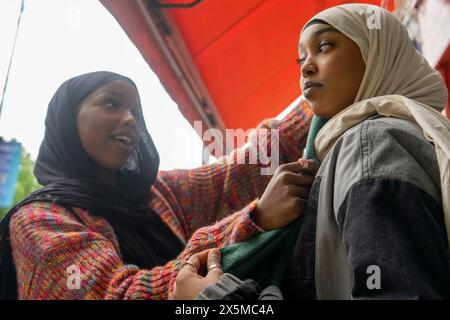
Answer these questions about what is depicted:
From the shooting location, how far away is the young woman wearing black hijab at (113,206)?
0.93m

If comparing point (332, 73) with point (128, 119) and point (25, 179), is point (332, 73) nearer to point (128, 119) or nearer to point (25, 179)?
point (128, 119)

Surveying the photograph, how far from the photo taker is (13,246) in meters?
1.15

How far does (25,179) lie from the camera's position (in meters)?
1.43

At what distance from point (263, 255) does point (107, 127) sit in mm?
788

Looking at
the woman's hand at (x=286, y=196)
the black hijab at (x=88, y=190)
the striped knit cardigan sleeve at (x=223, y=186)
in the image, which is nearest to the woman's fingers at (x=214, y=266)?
the woman's hand at (x=286, y=196)

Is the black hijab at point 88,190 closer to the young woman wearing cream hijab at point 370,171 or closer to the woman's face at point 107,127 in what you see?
the woman's face at point 107,127

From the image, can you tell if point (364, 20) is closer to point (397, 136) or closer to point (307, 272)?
point (397, 136)

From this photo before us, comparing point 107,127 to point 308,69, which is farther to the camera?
point 107,127

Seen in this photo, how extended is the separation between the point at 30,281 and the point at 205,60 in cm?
168

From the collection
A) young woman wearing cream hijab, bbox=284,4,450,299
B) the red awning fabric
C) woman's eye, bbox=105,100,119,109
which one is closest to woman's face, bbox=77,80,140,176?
woman's eye, bbox=105,100,119,109

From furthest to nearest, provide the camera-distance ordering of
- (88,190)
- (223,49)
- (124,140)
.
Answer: (223,49)
(124,140)
(88,190)

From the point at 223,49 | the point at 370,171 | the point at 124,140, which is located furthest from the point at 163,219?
the point at 223,49

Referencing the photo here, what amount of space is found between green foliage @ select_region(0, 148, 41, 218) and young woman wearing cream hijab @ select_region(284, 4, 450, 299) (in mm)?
964

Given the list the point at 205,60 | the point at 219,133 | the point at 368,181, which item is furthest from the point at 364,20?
the point at 219,133
